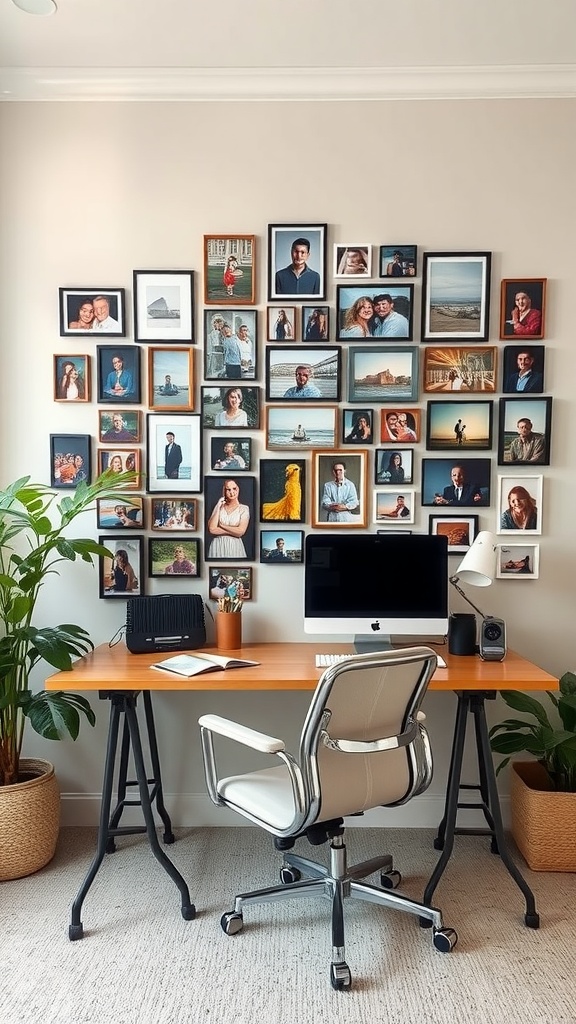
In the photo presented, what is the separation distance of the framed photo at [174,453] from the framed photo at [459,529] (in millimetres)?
1005

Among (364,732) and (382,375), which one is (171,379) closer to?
(382,375)

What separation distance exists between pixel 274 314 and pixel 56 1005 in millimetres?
2434

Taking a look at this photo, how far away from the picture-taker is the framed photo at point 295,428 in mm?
3102

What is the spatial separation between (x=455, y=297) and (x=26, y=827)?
8.44ft

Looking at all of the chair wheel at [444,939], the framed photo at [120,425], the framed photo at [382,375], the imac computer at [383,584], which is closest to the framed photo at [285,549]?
the imac computer at [383,584]

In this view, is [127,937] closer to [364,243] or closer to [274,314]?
[274,314]

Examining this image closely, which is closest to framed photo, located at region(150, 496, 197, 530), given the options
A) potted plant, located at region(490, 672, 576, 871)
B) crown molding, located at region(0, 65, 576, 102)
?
potted plant, located at region(490, 672, 576, 871)

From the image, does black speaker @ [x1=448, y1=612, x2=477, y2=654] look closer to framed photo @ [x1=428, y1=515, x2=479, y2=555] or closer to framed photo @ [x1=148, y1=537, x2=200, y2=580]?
framed photo @ [x1=428, y1=515, x2=479, y2=555]

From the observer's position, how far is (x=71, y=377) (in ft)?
10.2

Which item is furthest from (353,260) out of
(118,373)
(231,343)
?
(118,373)

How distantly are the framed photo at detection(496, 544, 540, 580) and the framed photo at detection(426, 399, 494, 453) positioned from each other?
0.42m

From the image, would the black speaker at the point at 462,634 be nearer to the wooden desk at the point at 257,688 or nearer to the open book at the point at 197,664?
the wooden desk at the point at 257,688

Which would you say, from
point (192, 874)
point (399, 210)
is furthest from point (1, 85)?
point (192, 874)

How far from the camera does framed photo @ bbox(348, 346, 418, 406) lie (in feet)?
Answer: 10.1
